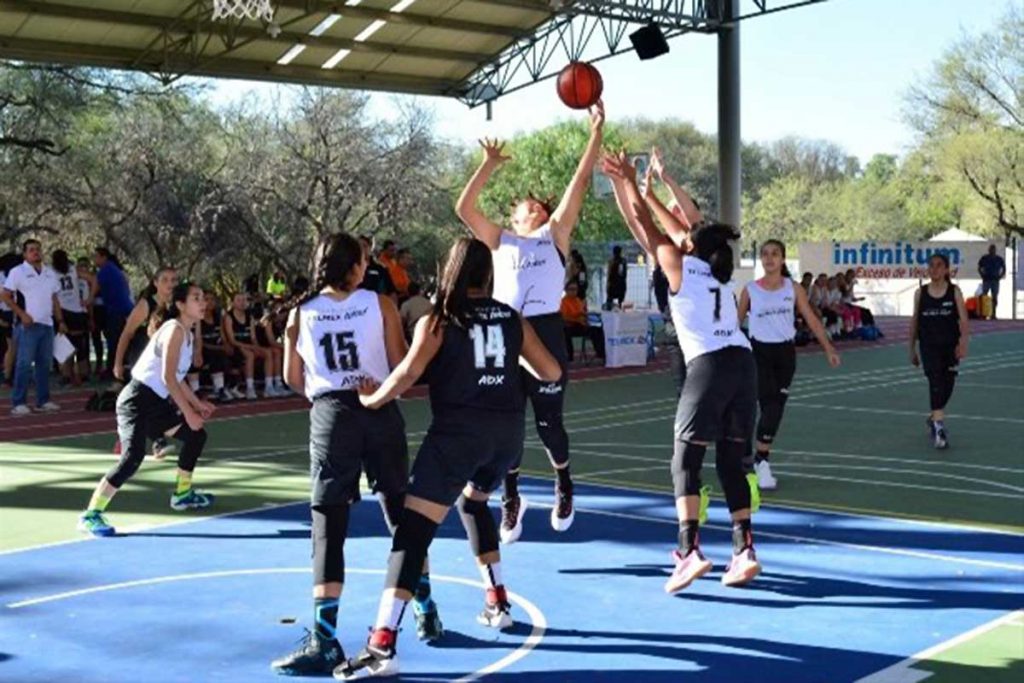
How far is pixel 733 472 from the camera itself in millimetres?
7625

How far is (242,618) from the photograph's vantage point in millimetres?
6934

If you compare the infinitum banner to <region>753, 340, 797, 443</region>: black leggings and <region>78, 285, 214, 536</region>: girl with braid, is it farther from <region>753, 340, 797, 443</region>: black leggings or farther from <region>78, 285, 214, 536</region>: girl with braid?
<region>78, 285, 214, 536</region>: girl with braid

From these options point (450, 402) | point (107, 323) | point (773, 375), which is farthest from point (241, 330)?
point (450, 402)

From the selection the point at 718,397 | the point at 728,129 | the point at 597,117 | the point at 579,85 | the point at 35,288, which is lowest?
the point at 718,397

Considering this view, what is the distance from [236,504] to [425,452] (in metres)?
4.75

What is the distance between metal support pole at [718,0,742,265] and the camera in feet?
96.1

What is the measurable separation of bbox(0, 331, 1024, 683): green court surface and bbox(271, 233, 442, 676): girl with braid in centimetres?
252

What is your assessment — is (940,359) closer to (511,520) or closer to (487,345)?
(511,520)

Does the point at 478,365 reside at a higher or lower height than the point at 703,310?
lower

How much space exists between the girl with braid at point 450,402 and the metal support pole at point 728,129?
23796 millimetres

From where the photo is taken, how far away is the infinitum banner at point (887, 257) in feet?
132

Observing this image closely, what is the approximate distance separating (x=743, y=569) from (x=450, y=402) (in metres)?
2.29

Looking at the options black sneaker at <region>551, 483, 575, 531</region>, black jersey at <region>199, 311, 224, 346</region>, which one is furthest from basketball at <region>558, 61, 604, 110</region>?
black jersey at <region>199, 311, 224, 346</region>

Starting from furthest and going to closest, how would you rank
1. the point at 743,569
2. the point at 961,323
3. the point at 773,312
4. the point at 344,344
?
the point at 961,323 → the point at 773,312 → the point at 743,569 → the point at 344,344
